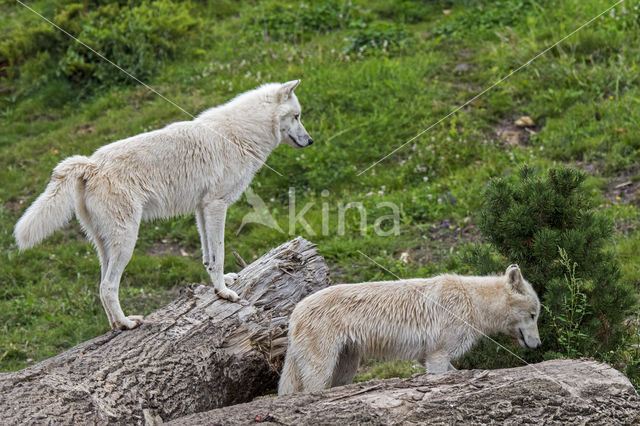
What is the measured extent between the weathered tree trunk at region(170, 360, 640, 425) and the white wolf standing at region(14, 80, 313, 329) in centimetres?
193

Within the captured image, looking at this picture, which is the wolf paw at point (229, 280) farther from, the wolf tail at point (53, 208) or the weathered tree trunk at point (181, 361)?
the wolf tail at point (53, 208)

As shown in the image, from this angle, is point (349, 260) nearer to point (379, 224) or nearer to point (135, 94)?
point (379, 224)

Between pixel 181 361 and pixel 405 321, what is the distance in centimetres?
194

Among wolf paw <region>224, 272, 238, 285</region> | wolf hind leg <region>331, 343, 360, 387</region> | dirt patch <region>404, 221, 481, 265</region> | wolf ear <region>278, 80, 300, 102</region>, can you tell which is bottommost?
dirt patch <region>404, 221, 481, 265</region>

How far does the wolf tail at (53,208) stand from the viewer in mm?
6250

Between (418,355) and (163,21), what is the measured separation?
10.4 m

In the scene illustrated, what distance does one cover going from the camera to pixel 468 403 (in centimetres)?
506

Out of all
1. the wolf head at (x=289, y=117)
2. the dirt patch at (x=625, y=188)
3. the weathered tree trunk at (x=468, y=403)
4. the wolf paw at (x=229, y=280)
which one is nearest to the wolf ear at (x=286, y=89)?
the wolf head at (x=289, y=117)

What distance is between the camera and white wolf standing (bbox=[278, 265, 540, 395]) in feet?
20.2

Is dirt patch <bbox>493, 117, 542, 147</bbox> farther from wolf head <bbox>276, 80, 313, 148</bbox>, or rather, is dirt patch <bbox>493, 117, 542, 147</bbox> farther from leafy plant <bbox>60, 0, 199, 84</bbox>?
leafy plant <bbox>60, 0, 199, 84</bbox>

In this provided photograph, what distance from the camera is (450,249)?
32.2ft

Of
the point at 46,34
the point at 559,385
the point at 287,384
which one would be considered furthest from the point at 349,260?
the point at 46,34

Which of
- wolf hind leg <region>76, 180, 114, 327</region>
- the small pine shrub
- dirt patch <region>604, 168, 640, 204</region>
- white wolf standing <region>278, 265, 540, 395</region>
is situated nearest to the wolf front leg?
wolf hind leg <region>76, 180, 114, 327</region>

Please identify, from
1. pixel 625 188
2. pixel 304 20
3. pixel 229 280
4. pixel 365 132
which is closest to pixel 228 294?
pixel 229 280
